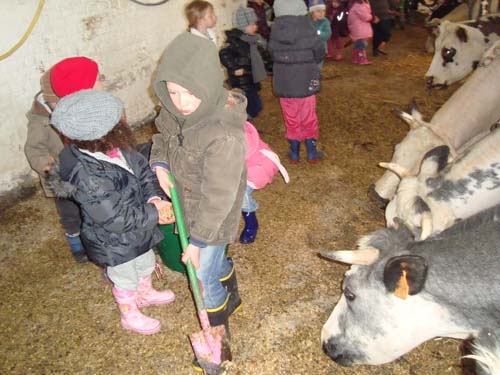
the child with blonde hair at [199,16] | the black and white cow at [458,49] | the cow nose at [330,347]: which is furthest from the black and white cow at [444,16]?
the cow nose at [330,347]

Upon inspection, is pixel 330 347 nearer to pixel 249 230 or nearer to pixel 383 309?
pixel 383 309

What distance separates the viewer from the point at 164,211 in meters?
2.55

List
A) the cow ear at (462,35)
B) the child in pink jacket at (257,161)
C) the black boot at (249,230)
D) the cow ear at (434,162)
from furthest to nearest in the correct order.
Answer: the cow ear at (462,35) < the black boot at (249,230) < the cow ear at (434,162) < the child in pink jacket at (257,161)

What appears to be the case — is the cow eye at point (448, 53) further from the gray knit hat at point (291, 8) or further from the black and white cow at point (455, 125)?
the gray knit hat at point (291, 8)

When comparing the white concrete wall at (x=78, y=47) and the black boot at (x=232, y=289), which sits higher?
the white concrete wall at (x=78, y=47)

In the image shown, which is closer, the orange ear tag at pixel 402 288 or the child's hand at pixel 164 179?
the orange ear tag at pixel 402 288

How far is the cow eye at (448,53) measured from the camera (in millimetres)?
6160

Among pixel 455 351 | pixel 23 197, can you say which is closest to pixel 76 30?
pixel 23 197

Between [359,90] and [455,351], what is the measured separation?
5138 mm

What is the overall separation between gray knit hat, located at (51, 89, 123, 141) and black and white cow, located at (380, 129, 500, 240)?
1.85 meters

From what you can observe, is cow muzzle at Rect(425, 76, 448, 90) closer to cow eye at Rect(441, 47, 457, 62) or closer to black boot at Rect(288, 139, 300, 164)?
cow eye at Rect(441, 47, 457, 62)

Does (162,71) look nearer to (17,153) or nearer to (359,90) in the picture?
(17,153)

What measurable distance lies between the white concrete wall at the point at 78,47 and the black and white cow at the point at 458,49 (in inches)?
148

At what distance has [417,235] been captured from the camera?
8.10ft
